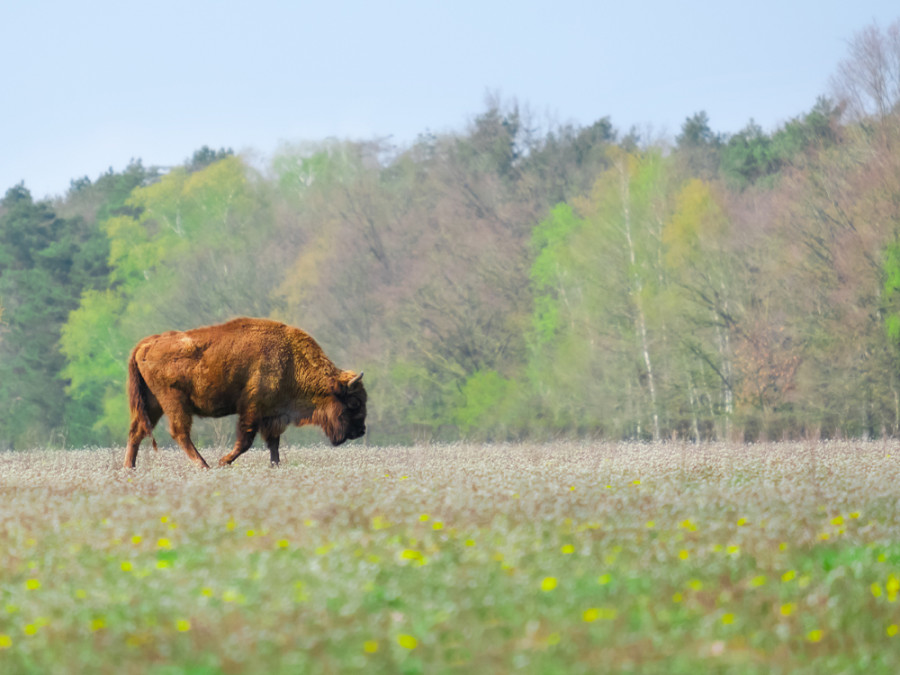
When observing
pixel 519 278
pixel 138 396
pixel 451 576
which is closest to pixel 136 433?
pixel 138 396

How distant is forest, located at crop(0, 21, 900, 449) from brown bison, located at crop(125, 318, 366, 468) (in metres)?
8.45

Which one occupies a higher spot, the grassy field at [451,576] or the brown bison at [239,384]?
the brown bison at [239,384]

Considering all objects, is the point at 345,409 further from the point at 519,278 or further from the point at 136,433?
the point at 519,278

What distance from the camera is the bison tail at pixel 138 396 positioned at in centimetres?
1559

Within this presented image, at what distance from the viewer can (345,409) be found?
16281 mm

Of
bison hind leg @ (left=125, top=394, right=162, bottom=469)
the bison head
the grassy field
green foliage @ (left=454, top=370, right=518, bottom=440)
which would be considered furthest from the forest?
the grassy field

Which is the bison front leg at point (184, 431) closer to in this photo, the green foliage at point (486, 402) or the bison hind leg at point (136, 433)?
the bison hind leg at point (136, 433)

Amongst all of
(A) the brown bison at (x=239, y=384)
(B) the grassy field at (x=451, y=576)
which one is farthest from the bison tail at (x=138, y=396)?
(B) the grassy field at (x=451, y=576)

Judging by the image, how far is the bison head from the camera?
1617 centimetres

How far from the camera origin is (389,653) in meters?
5.30

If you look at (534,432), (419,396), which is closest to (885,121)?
(534,432)

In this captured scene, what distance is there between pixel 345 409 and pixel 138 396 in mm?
3003

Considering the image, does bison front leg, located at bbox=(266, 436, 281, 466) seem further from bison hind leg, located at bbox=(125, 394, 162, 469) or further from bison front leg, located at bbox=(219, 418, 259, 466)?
bison hind leg, located at bbox=(125, 394, 162, 469)

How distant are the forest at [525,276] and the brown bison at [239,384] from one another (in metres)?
8.45
